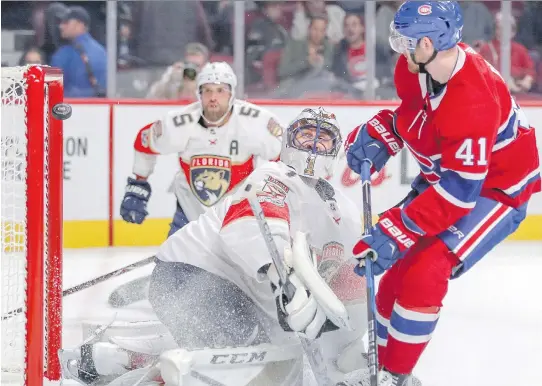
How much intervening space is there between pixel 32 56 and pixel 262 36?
128 centimetres

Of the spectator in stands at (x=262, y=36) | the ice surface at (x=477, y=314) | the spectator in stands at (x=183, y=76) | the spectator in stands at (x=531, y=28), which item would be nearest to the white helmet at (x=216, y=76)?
the ice surface at (x=477, y=314)

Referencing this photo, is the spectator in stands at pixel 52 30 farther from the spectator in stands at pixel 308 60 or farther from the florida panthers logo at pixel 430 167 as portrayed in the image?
the florida panthers logo at pixel 430 167

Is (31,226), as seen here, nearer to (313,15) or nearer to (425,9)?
(425,9)

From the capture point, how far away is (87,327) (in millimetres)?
3461

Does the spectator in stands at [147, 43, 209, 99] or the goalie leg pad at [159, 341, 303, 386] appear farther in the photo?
the spectator in stands at [147, 43, 209, 99]

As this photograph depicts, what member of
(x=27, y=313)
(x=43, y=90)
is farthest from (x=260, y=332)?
(x=43, y=90)

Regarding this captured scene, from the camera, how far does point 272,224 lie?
2631 mm

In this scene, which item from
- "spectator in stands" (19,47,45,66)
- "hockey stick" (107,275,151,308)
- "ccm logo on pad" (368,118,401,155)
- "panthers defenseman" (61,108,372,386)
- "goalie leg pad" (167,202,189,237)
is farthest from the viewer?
"spectator in stands" (19,47,45,66)

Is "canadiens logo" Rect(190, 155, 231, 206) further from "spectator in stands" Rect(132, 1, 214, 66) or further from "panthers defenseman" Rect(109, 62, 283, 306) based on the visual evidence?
"spectator in stands" Rect(132, 1, 214, 66)

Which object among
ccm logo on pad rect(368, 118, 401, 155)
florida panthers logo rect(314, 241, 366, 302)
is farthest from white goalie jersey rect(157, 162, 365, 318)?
ccm logo on pad rect(368, 118, 401, 155)

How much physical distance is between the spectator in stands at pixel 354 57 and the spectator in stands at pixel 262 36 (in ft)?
1.10

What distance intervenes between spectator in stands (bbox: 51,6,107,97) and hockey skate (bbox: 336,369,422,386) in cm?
340

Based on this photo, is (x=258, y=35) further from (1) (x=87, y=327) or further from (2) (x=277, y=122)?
(1) (x=87, y=327)

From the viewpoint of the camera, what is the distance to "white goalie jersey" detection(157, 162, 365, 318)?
8.79 feet
